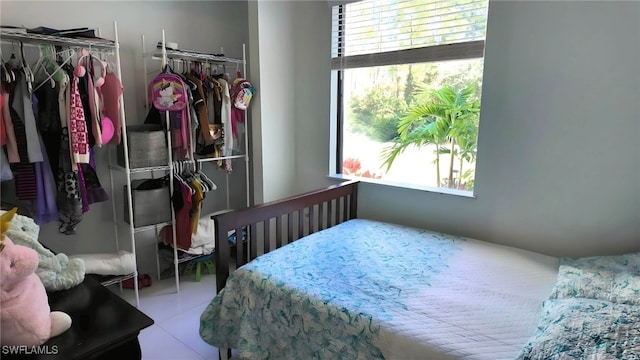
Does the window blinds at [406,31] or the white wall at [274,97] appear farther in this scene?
the white wall at [274,97]

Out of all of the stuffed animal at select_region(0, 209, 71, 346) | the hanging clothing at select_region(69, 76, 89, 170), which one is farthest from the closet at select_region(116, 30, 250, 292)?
the stuffed animal at select_region(0, 209, 71, 346)

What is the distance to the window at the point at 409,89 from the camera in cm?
233

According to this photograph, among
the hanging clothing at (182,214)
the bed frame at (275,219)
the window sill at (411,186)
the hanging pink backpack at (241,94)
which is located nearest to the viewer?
the bed frame at (275,219)

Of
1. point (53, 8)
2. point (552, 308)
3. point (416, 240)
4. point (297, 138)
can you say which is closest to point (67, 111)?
point (53, 8)

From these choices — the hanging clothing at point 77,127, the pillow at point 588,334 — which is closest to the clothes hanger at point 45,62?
the hanging clothing at point 77,127

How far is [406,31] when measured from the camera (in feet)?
8.17

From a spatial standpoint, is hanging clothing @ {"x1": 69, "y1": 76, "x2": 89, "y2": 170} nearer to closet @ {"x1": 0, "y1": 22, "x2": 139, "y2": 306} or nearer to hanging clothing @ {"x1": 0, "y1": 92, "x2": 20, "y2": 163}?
closet @ {"x1": 0, "y1": 22, "x2": 139, "y2": 306}

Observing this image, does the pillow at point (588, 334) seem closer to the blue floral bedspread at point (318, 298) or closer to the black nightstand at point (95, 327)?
the blue floral bedspread at point (318, 298)

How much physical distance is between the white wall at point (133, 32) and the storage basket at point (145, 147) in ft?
0.93

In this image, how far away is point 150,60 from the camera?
2711 mm

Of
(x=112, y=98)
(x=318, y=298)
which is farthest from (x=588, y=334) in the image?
(x=112, y=98)

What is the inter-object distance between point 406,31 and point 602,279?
5.91 ft

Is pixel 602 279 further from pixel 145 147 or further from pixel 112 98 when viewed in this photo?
pixel 112 98

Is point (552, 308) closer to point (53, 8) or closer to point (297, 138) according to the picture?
point (297, 138)
